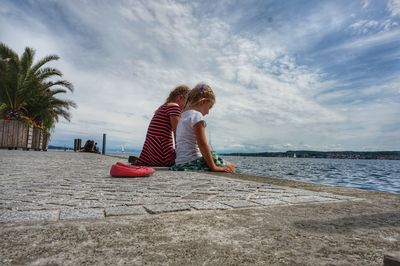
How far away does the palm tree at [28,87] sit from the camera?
1830cm

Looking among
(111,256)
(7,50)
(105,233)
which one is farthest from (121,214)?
(7,50)

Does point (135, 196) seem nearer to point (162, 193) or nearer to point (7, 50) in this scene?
point (162, 193)

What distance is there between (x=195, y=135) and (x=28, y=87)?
59.8 feet

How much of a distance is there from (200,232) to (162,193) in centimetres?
128

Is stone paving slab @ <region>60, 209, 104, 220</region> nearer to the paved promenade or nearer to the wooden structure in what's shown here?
the paved promenade

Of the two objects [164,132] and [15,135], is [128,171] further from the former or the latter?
[15,135]

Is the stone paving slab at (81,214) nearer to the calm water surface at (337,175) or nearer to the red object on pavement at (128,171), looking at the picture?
the red object on pavement at (128,171)

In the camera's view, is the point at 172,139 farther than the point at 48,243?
Yes

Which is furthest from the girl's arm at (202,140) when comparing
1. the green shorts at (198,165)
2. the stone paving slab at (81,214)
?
the stone paving slab at (81,214)

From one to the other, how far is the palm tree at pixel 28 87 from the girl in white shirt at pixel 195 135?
676 inches

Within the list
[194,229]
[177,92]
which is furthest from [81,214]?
[177,92]

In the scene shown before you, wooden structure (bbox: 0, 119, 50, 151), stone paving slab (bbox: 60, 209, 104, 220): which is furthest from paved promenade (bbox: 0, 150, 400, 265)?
wooden structure (bbox: 0, 119, 50, 151)

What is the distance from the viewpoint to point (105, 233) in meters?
1.43

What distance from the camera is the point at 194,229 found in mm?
1524
